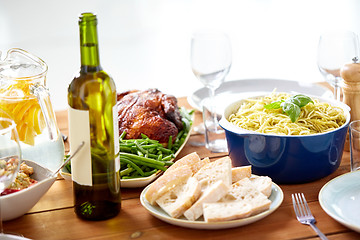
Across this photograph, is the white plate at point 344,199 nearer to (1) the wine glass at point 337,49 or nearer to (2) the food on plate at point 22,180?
(1) the wine glass at point 337,49

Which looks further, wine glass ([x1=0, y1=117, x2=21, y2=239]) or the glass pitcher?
the glass pitcher

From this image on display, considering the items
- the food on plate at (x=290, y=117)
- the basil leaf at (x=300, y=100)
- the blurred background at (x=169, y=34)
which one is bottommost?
the blurred background at (x=169, y=34)

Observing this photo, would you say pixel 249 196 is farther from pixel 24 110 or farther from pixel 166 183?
pixel 24 110

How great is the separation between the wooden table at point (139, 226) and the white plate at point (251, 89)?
853mm

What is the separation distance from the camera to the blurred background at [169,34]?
5449 mm

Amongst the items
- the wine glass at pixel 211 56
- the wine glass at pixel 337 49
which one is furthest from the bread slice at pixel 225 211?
the wine glass at pixel 337 49

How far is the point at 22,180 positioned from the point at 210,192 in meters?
0.54

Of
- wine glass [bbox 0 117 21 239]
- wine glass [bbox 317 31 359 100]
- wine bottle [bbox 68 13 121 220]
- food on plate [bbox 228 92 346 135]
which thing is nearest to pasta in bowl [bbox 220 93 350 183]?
food on plate [bbox 228 92 346 135]

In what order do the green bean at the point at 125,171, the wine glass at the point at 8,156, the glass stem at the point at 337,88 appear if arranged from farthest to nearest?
the glass stem at the point at 337,88
the green bean at the point at 125,171
the wine glass at the point at 8,156

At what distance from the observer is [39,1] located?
25.2 feet

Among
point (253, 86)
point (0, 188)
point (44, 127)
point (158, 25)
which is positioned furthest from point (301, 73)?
point (0, 188)

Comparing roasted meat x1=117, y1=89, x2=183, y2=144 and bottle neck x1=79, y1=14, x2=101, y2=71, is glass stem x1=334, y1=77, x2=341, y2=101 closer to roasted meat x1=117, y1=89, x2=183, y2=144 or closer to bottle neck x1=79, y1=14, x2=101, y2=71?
roasted meat x1=117, y1=89, x2=183, y2=144

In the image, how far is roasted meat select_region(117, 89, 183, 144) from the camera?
1963 mm

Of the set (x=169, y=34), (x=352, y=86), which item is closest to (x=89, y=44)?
(x=352, y=86)
